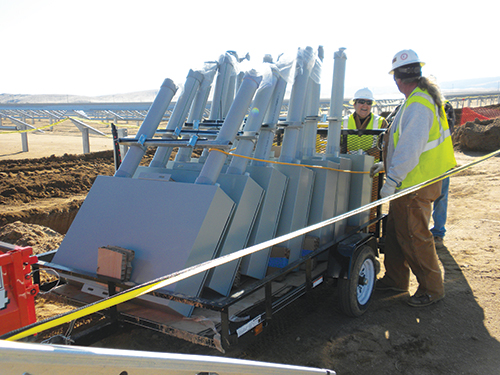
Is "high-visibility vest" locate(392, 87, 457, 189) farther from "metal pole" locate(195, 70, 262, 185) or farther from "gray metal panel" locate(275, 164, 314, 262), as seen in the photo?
"metal pole" locate(195, 70, 262, 185)

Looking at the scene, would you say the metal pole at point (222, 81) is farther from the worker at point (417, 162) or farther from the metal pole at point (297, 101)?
the worker at point (417, 162)

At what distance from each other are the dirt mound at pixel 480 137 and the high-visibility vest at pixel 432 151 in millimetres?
12714

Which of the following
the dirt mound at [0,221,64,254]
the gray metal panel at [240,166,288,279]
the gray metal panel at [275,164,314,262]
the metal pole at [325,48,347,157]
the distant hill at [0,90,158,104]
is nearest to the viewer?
the gray metal panel at [240,166,288,279]

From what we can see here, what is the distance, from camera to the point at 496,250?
5.55 m

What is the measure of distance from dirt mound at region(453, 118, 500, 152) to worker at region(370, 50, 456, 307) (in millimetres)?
12806

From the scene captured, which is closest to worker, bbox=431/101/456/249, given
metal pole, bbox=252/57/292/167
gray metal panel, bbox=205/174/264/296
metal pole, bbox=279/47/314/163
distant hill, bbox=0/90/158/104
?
metal pole, bbox=279/47/314/163

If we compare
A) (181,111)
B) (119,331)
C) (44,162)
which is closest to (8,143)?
(44,162)

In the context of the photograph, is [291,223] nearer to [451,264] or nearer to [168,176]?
[168,176]

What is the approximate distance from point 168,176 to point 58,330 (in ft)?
4.97

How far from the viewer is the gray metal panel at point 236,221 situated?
9.59ft

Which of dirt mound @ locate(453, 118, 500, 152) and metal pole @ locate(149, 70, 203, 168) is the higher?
metal pole @ locate(149, 70, 203, 168)

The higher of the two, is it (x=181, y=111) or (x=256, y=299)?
(x=181, y=111)

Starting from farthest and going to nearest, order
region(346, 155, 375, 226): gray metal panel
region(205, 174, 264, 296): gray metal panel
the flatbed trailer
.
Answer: region(346, 155, 375, 226): gray metal panel, region(205, 174, 264, 296): gray metal panel, the flatbed trailer

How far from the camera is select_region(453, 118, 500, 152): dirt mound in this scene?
14.4 m
